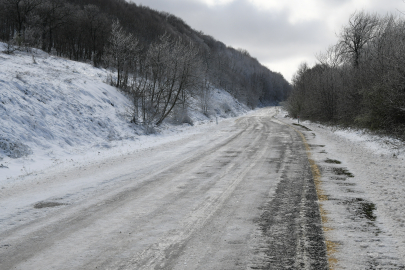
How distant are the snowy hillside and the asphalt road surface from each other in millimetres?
3789

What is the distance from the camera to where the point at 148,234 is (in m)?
3.92

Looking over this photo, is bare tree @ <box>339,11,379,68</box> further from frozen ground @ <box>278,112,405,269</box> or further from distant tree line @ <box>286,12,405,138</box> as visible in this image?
frozen ground @ <box>278,112,405,269</box>

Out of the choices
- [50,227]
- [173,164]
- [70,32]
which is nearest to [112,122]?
[173,164]

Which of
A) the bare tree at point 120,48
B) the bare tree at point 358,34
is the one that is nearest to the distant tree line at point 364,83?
the bare tree at point 358,34

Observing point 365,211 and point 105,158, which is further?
point 105,158

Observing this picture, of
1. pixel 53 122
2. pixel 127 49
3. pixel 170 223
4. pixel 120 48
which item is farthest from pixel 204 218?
pixel 127 49

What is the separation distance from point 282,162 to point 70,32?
58.6 m

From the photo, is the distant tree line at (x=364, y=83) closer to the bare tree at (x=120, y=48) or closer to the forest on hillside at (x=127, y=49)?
the forest on hillside at (x=127, y=49)

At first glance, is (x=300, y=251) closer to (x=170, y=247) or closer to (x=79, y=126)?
(x=170, y=247)

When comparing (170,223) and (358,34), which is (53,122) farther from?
(358,34)

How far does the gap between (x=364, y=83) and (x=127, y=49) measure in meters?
19.3

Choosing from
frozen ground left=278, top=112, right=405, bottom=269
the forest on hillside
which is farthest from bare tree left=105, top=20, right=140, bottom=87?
frozen ground left=278, top=112, right=405, bottom=269

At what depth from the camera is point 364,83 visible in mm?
20016

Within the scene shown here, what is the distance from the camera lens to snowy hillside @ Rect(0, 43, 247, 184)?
10.7 meters
